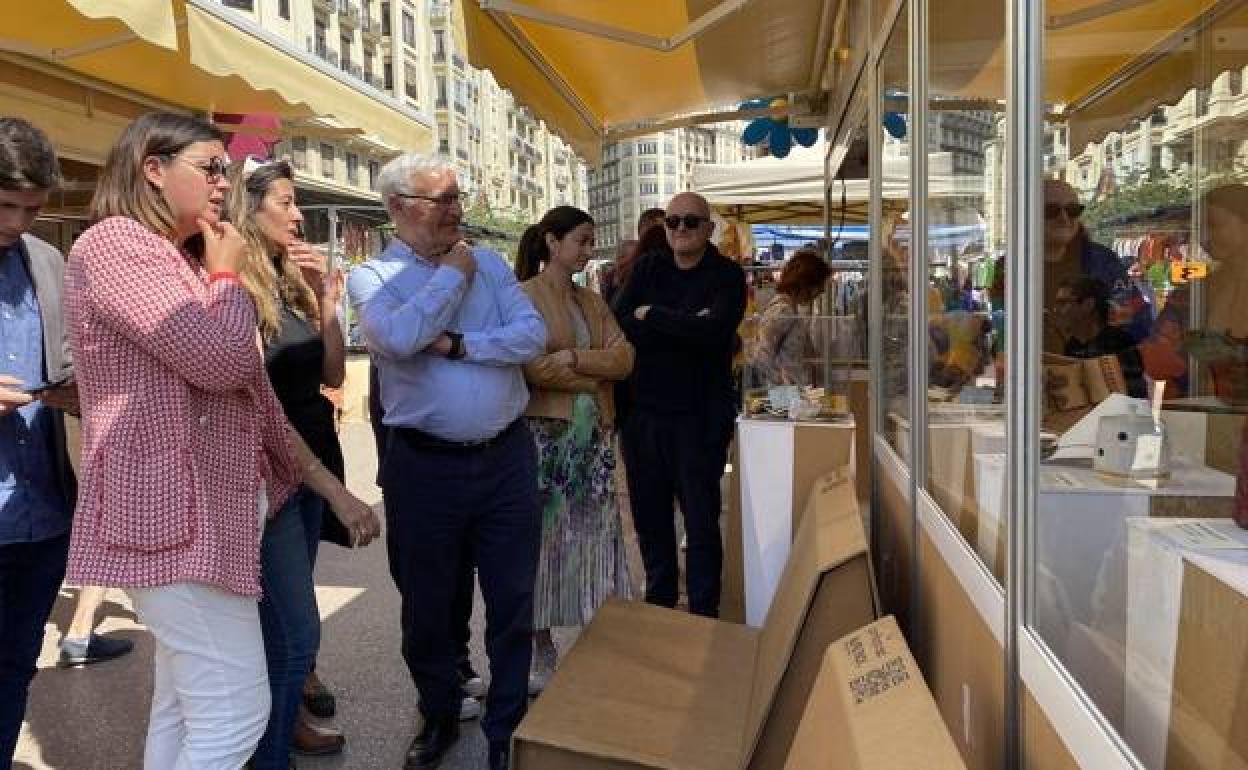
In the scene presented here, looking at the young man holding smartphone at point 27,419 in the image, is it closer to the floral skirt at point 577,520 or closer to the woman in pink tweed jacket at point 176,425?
the woman in pink tweed jacket at point 176,425

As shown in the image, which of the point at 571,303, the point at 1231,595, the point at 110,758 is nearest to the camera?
the point at 1231,595

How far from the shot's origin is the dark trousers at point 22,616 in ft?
8.02

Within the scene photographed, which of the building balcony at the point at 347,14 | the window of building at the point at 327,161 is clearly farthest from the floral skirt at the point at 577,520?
the building balcony at the point at 347,14

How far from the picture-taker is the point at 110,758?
122 inches

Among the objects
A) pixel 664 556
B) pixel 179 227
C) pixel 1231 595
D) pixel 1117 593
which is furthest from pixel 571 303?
pixel 1231 595

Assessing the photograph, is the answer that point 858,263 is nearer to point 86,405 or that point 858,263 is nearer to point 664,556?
point 664,556

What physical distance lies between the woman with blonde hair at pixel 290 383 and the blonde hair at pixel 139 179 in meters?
0.30

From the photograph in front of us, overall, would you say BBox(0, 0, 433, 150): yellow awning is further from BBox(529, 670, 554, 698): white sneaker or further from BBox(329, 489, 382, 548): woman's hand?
BBox(529, 670, 554, 698): white sneaker

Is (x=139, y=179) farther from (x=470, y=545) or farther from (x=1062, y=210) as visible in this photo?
(x=1062, y=210)

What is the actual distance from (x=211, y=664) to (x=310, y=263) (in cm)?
134

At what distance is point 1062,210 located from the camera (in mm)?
1814

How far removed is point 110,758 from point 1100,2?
11.0 ft

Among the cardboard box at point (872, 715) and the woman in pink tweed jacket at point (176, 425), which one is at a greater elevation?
the woman in pink tweed jacket at point (176, 425)

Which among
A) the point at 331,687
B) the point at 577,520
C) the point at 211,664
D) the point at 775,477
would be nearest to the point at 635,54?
the point at 775,477
